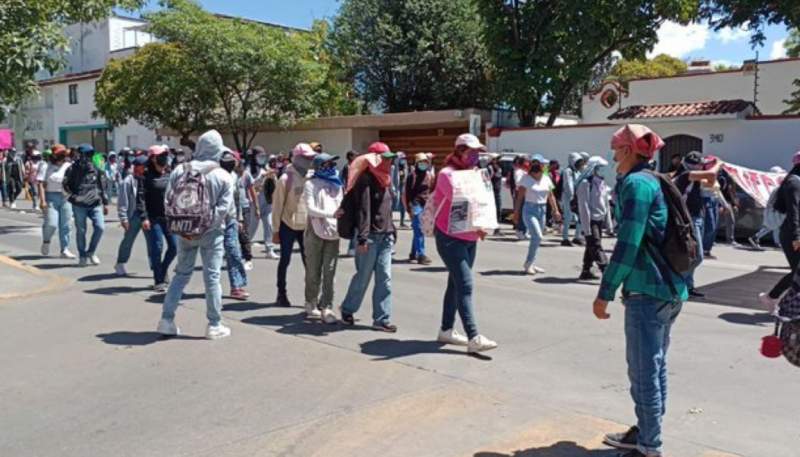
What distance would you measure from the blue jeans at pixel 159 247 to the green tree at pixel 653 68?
3513cm

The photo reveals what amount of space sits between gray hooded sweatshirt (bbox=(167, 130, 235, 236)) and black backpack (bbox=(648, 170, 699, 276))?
395 cm

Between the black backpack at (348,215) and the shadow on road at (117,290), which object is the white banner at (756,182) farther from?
the shadow on road at (117,290)

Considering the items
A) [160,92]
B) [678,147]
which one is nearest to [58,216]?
[678,147]

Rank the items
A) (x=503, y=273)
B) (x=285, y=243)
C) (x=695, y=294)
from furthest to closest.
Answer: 1. (x=503, y=273)
2. (x=695, y=294)
3. (x=285, y=243)

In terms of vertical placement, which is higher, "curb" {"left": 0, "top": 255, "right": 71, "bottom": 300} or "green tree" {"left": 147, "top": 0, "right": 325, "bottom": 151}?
"green tree" {"left": 147, "top": 0, "right": 325, "bottom": 151}

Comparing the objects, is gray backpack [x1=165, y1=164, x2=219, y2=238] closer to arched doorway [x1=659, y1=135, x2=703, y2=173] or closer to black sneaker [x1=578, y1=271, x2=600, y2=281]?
black sneaker [x1=578, y1=271, x2=600, y2=281]

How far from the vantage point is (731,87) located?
28219mm

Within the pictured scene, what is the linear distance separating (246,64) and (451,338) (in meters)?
23.1

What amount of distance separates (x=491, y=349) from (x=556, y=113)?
2013 centimetres

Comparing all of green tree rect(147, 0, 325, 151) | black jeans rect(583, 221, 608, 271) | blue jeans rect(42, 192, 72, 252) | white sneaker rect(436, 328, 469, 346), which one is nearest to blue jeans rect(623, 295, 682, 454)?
white sneaker rect(436, 328, 469, 346)

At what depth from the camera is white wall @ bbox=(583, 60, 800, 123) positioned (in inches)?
1106

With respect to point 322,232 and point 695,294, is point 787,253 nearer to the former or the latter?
point 695,294

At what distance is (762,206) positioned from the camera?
16062 mm

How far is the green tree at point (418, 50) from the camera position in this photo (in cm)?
2853
